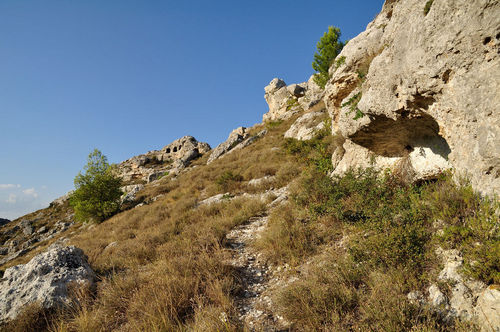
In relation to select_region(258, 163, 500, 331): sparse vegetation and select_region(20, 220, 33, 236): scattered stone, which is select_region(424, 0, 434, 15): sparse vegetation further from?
select_region(20, 220, 33, 236): scattered stone

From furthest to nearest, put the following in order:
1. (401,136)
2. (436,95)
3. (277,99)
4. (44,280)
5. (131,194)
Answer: (277,99), (131,194), (401,136), (44,280), (436,95)

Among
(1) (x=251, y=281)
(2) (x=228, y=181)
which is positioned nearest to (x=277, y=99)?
(2) (x=228, y=181)

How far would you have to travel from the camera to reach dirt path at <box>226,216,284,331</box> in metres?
2.88

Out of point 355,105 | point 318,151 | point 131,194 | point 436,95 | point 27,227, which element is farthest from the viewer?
point 27,227

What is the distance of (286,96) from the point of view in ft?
138

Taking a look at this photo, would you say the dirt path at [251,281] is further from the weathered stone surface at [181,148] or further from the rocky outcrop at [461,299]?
the weathered stone surface at [181,148]

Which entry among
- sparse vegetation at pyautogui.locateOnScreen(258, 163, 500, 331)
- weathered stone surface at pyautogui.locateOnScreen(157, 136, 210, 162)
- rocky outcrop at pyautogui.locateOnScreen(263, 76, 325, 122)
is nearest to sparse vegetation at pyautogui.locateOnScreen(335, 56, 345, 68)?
sparse vegetation at pyautogui.locateOnScreen(258, 163, 500, 331)

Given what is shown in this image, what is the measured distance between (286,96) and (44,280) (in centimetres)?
4312

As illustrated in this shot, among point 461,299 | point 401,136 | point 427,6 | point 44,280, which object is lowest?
point 461,299

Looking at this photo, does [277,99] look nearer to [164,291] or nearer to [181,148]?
[181,148]

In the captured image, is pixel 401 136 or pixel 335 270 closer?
pixel 335 270

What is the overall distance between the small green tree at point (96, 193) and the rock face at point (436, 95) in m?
21.0

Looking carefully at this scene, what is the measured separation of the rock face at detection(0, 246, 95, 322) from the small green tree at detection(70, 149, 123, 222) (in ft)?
52.0

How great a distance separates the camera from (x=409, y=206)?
12.9ft
